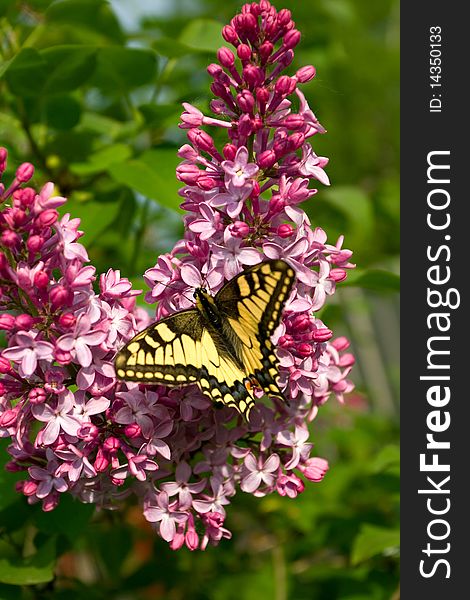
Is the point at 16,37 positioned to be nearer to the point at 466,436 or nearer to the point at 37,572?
the point at 37,572

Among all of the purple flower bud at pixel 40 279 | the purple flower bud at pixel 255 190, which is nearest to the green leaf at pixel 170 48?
the purple flower bud at pixel 255 190

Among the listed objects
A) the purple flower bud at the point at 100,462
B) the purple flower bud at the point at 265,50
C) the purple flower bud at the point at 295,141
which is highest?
the purple flower bud at the point at 265,50

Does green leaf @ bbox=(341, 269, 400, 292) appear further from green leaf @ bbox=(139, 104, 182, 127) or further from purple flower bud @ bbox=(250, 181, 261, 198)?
green leaf @ bbox=(139, 104, 182, 127)

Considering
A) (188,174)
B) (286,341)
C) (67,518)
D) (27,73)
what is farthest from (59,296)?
(27,73)

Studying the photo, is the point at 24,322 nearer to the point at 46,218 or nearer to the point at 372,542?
the point at 46,218

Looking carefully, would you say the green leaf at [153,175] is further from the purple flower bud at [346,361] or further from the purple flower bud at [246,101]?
the purple flower bud at [346,361]
